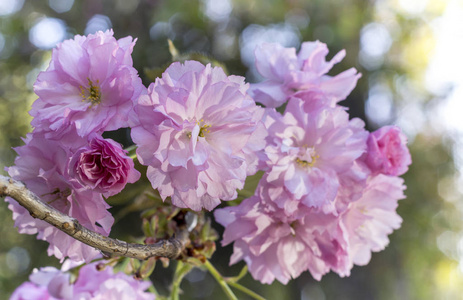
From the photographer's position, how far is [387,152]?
1.33ft

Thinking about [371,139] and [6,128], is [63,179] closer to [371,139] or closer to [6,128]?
[371,139]

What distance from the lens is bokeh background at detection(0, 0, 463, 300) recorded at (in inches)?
67.4

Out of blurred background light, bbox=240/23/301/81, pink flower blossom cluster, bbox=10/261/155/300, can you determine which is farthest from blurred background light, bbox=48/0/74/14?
pink flower blossom cluster, bbox=10/261/155/300

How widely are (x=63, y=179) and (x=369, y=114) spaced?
1832mm

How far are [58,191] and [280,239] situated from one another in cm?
19

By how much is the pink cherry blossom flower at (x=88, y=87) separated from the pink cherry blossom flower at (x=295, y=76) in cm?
13

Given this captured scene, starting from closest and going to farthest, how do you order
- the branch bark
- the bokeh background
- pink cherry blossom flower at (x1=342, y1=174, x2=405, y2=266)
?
the branch bark < pink cherry blossom flower at (x1=342, y1=174, x2=405, y2=266) < the bokeh background

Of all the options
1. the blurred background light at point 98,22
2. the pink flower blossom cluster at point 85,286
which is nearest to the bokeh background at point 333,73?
Result: the blurred background light at point 98,22

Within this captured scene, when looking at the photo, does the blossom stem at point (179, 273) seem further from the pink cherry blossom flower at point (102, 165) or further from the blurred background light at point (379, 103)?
the blurred background light at point (379, 103)

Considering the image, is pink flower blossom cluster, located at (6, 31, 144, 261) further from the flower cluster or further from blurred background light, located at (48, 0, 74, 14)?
blurred background light, located at (48, 0, 74, 14)

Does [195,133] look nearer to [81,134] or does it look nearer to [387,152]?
[81,134]

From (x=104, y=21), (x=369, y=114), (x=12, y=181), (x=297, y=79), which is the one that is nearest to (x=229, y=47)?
(x=104, y=21)

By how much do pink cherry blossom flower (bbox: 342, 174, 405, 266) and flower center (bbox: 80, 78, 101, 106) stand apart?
230mm

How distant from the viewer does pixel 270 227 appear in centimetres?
41
